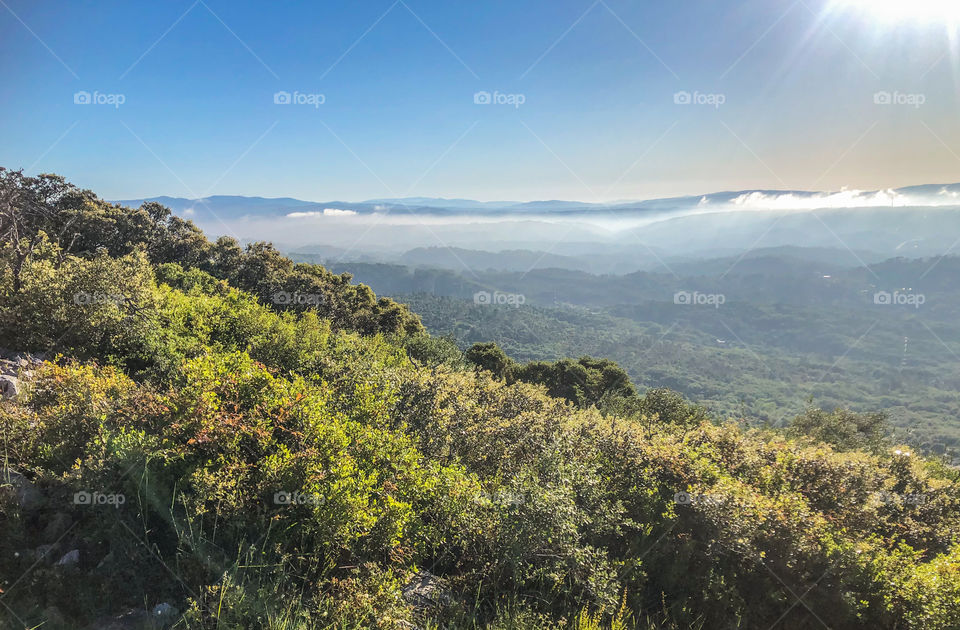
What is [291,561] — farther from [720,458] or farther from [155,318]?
[155,318]

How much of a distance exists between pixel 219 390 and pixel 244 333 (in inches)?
382

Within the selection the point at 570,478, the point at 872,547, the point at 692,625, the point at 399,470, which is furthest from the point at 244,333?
the point at 872,547
